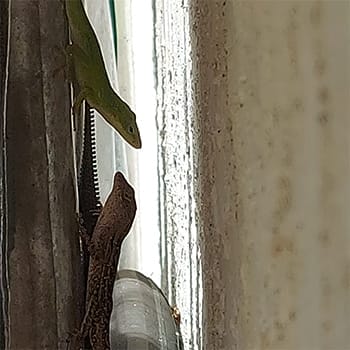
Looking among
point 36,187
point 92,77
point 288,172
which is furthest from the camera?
point 92,77

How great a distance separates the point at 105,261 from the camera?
0.59m

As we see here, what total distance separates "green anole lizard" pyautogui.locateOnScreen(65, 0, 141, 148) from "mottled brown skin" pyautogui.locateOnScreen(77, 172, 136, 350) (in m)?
0.08

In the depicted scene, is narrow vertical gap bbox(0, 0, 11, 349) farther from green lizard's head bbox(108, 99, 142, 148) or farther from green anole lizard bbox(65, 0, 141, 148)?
green lizard's head bbox(108, 99, 142, 148)

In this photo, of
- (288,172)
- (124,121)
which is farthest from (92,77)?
(288,172)

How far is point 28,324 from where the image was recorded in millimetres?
518

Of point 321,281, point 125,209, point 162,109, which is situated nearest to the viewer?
point 321,281

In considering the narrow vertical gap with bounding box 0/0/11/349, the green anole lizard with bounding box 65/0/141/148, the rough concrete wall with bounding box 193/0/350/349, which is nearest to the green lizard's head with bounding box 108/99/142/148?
the green anole lizard with bounding box 65/0/141/148

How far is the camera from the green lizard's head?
0.73 metres

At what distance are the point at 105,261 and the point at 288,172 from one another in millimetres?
290

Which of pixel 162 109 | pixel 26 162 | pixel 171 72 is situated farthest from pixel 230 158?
pixel 162 109

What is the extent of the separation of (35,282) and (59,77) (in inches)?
5.7

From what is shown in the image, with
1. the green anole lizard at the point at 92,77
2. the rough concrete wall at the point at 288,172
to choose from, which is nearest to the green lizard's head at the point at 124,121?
the green anole lizard at the point at 92,77

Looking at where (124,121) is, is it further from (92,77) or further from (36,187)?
(36,187)

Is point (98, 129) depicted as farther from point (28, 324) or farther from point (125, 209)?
point (28, 324)
